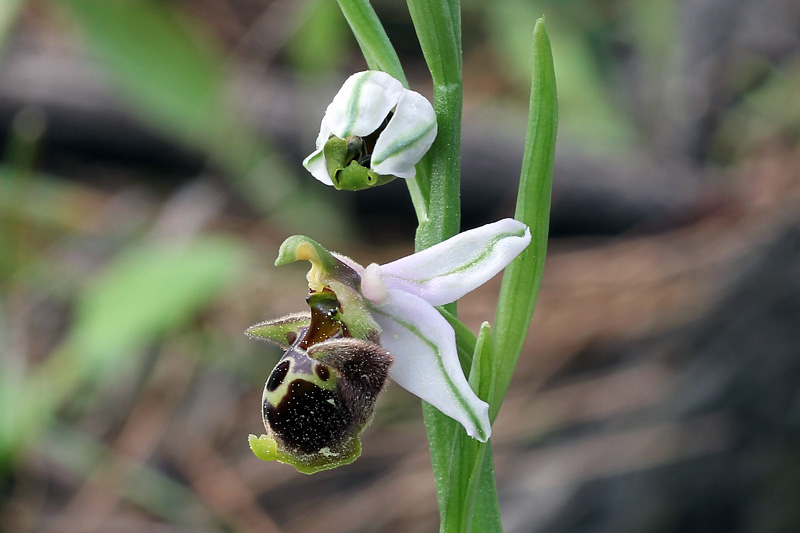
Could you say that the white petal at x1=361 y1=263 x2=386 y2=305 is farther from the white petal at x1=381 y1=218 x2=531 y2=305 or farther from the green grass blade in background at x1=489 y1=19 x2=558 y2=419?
the green grass blade in background at x1=489 y1=19 x2=558 y2=419

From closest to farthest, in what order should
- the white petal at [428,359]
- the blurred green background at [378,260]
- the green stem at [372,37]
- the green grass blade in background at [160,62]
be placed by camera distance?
the white petal at [428,359] < the green stem at [372,37] < the blurred green background at [378,260] < the green grass blade in background at [160,62]

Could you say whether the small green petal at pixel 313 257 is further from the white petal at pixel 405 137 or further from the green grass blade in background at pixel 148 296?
the green grass blade in background at pixel 148 296

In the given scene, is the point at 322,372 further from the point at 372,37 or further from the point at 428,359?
the point at 372,37

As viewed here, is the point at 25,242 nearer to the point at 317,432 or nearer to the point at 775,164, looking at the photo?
the point at 317,432

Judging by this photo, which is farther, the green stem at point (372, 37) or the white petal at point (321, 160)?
the green stem at point (372, 37)

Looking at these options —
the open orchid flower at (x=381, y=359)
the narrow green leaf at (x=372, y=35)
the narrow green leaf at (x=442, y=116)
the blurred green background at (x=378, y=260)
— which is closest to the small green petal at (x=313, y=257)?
the open orchid flower at (x=381, y=359)

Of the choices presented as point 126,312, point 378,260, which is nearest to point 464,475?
point 126,312

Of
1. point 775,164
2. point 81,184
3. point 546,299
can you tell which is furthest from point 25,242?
point 775,164
